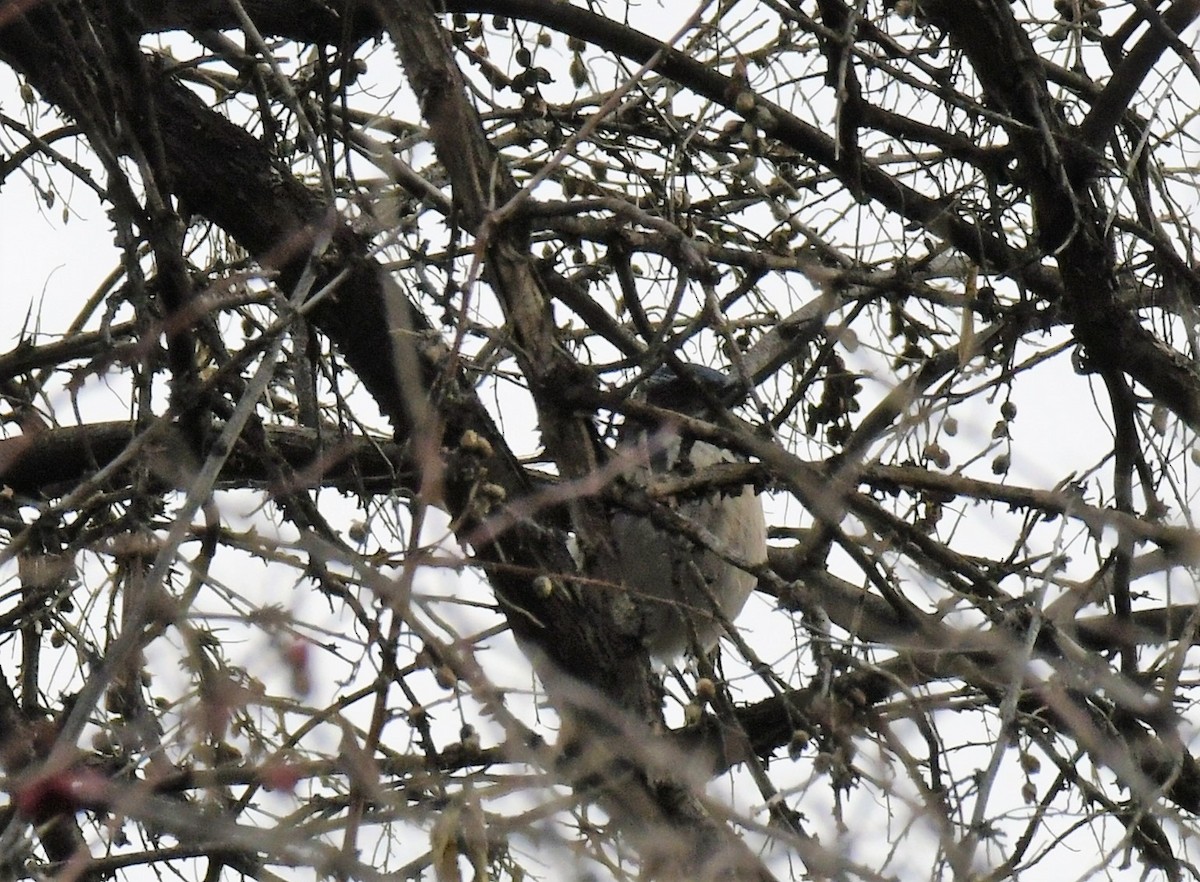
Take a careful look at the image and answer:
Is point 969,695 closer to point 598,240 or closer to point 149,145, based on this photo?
point 598,240

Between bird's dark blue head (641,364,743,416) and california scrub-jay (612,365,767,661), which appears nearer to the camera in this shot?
bird's dark blue head (641,364,743,416)

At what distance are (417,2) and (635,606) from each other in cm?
126

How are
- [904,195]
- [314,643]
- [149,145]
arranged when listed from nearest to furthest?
[314,643], [149,145], [904,195]

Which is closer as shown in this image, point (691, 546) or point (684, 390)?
point (691, 546)

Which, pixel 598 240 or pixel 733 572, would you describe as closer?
pixel 598 240

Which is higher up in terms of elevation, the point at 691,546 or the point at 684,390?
the point at 684,390

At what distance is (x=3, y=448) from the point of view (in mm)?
3525

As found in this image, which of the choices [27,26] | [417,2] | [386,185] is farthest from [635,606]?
[27,26]

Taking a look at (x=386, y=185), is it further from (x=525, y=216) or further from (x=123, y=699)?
(x=123, y=699)

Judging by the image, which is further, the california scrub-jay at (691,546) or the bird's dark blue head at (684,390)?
the california scrub-jay at (691,546)

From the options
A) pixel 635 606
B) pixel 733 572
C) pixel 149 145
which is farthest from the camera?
pixel 733 572

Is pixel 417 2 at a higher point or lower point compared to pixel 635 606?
higher

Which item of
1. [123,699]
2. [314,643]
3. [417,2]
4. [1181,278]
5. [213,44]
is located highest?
[213,44]

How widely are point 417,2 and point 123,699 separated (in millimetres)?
1420
